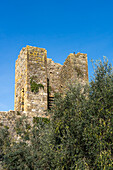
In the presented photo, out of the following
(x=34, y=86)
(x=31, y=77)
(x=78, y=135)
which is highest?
(x=31, y=77)

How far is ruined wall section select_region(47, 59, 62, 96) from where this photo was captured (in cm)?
2568

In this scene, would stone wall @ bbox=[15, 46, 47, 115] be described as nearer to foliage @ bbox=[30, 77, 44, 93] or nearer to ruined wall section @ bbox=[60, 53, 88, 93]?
foliage @ bbox=[30, 77, 44, 93]

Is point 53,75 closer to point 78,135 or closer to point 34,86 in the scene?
point 34,86

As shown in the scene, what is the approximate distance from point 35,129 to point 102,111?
6907mm

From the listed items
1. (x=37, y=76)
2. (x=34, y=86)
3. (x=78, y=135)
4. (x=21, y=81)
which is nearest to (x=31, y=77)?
(x=37, y=76)

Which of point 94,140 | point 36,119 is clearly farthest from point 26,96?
point 94,140

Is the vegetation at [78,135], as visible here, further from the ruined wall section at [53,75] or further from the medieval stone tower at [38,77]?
the ruined wall section at [53,75]

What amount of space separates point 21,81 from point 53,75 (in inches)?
199

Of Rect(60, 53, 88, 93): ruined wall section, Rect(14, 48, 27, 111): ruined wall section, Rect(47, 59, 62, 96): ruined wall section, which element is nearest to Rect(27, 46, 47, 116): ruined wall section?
Rect(14, 48, 27, 111): ruined wall section

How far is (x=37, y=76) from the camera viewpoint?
71.3 ft

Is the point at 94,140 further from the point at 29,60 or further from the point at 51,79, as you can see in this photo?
the point at 51,79

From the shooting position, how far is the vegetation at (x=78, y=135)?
472 inches

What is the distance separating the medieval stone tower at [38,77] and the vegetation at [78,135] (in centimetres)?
415

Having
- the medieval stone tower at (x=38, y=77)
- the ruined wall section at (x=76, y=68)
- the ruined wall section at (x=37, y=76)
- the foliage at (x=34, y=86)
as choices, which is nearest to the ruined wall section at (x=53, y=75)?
the medieval stone tower at (x=38, y=77)
